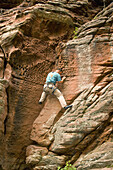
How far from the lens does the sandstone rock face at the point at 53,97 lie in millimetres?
6258

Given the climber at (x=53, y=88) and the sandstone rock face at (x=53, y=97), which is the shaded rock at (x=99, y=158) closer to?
the sandstone rock face at (x=53, y=97)

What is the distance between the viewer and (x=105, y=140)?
5.99 metres

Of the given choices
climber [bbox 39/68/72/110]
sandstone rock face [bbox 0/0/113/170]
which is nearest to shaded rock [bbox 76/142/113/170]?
sandstone rock face [bbox 0/0/113/170]

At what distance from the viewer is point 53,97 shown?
7867mm

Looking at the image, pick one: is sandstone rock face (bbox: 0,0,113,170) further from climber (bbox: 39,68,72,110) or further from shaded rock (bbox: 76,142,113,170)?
climber (bbox: 39,68,72,110)

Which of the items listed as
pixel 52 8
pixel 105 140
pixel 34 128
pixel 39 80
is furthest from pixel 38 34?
pixel 105 140

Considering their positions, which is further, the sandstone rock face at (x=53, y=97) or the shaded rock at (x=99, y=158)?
the sandstone rock face at (x=53, y=97)

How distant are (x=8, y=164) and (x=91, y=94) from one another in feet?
16.2

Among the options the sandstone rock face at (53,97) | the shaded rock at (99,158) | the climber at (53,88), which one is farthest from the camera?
the climber at (53,88)

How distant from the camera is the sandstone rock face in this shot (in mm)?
6258

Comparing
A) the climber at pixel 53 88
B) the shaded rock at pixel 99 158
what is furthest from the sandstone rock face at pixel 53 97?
the climber at pixel 53 88

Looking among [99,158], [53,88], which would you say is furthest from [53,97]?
[99,158]

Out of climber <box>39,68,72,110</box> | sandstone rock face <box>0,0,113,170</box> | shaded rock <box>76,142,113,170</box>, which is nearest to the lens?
shaded rock <box>76,142,113,170</box>

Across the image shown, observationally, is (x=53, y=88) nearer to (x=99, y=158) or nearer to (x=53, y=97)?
(x=53, y=97)
